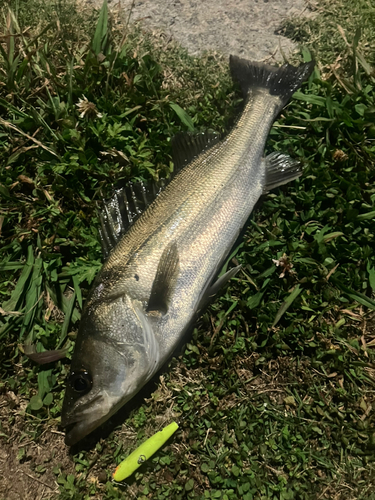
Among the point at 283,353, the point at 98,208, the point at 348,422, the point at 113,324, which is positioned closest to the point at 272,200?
the point at 283,353

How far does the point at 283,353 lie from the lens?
9.59 feet

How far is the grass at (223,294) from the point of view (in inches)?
109

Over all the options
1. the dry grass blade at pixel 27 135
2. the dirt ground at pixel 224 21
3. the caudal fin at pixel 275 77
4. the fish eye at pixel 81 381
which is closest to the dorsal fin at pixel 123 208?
the dry grass blade at pixel 27 135

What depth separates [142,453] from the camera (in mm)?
2721

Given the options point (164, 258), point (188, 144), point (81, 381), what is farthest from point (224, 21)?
point (81, 381)

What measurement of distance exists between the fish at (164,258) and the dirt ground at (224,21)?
0.90m

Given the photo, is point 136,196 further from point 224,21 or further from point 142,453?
point 224,21

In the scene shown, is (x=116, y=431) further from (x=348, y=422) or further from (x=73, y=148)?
(x=73, y=148)

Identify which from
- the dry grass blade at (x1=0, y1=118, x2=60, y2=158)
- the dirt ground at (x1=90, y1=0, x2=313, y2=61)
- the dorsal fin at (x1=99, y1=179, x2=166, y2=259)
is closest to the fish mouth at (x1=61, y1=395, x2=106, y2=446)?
the dorsal fin at (x1=99, y1=179, x2=166, y2=259)

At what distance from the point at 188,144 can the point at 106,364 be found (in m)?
1.92

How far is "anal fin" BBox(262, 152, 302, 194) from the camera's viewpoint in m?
3.00

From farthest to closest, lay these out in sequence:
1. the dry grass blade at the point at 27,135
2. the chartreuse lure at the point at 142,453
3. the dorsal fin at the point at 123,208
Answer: the dry grass blade at the point at 27,135, the dorsal fin at the point at 123,208, the chartreuse lure at the point at 142,453

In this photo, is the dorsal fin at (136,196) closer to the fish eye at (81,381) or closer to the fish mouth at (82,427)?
the fish eye at (81,381)

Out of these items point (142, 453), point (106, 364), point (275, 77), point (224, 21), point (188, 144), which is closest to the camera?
point (106, 364)
